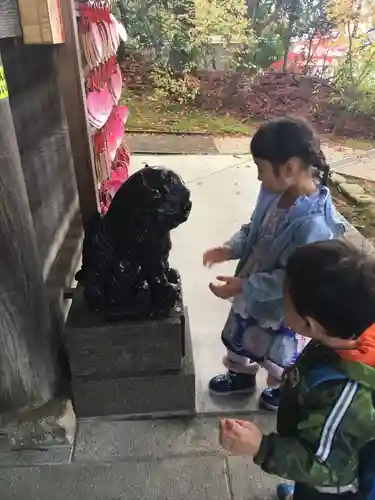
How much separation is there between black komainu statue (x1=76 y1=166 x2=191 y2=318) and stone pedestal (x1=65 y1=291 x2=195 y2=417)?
0.06 m

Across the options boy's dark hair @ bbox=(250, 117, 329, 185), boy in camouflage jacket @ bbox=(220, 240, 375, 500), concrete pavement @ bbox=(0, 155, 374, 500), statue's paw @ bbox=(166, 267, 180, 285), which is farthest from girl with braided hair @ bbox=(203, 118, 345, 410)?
boy in camouflage jacket @ bbox=(220, 240, 375, 500)

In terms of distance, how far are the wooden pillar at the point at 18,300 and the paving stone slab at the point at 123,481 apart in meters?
0.25

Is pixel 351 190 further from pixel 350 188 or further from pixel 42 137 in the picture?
pixel 42 137

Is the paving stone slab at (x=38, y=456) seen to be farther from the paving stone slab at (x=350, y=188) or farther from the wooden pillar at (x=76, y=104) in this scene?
the paving stone slab at (x=350, y=188)

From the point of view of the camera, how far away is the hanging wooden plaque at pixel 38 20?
5.11 ft

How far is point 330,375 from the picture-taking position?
112 centimetres

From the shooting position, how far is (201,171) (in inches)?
209

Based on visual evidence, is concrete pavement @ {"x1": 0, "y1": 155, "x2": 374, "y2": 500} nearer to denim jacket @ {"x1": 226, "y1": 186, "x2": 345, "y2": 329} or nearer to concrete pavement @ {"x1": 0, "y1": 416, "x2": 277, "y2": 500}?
concrete pavement @ {"x1": 0, "y1": 416, "x2": 277, "y2": 500}

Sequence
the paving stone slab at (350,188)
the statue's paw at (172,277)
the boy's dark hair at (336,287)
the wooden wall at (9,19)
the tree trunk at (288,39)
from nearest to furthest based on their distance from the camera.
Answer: the boy's dark hair at (336,287) < the wooden wall at (9,19) < the statue's paw at (172,277) < the paving stone slab at (350,188) < the tree trunk at (288,39)

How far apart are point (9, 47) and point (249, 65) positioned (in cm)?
682

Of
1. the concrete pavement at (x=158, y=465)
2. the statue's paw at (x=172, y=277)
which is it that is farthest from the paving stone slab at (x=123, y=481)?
the statue's paw at (x=172, y=277)

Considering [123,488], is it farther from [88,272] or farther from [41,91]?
[41,91]

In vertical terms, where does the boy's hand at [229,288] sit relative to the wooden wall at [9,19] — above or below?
below

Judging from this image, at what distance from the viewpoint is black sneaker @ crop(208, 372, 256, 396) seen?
2.12m
